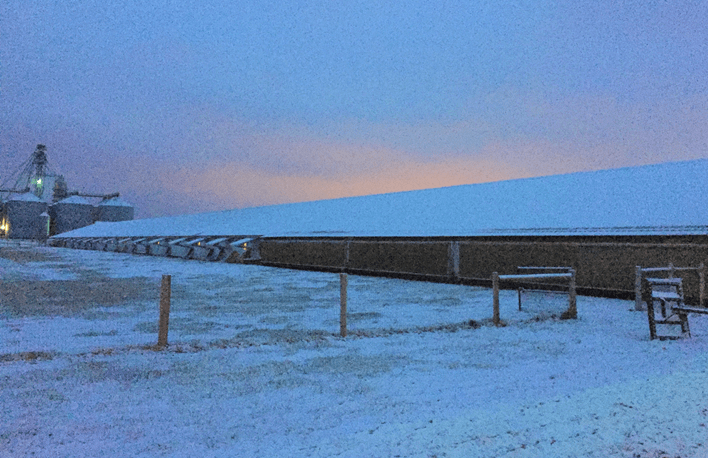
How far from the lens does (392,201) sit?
32594 millimetres

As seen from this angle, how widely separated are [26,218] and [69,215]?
29.8ft

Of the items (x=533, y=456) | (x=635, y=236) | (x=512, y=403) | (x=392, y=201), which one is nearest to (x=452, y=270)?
(x=635, y=236)

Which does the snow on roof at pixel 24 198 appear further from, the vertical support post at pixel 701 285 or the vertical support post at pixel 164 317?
the vertical support post at pixel 701 285

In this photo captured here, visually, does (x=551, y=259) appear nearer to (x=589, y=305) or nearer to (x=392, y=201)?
(x=589, y=305)

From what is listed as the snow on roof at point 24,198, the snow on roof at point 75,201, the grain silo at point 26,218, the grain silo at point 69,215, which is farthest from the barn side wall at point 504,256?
the snow on roof at point 24,198

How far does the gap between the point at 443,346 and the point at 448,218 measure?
55.9 feet

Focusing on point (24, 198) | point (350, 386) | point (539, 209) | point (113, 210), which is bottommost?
point (350, 386)

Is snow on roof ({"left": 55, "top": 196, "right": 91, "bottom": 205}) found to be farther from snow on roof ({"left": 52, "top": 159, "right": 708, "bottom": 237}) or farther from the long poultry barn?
snow on roof ({"left": 52, "top": 159, "right": 708, "bottom": 237})

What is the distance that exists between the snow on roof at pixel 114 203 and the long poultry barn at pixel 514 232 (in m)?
75.0

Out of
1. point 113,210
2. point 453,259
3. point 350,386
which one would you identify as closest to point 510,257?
point 453,259

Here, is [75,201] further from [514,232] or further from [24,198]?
[514,232]

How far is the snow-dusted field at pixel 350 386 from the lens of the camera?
4254 millimetres

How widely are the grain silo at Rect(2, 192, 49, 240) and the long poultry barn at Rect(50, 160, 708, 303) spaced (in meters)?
82.2

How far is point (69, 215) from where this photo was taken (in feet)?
319
